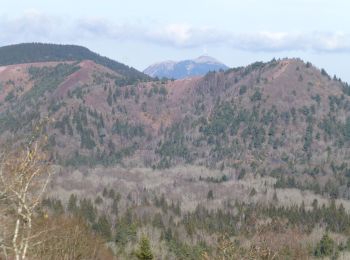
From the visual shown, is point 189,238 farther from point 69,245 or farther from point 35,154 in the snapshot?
point 35,154

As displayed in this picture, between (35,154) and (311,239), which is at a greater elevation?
(35,154)

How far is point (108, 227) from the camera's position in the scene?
180 metres

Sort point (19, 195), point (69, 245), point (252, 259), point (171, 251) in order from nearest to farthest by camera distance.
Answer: point (19, 195) < point (252, 259) < point (69, 245) < point (171, 251)

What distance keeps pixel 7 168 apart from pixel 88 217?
17898 centimetres

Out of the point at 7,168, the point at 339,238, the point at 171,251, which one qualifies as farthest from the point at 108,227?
the point at 7,168

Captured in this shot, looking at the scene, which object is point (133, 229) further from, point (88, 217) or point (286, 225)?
point (286, 225)

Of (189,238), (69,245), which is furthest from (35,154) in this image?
(189,238)

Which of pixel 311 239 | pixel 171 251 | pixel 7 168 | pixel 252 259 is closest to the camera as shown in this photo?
pixel 7 168

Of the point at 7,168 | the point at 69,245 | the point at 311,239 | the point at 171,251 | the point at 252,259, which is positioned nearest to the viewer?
the point at 7,168

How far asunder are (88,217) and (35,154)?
180 metres

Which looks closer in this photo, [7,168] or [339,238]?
[7,168]

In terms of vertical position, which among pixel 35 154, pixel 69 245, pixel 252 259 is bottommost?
pixel 69 245

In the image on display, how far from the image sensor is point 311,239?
184875 mm

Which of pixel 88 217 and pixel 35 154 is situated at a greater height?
pixel 35 154
